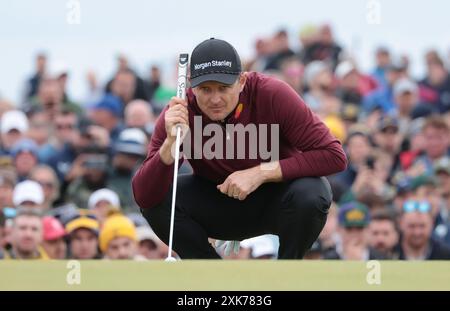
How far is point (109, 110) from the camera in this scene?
16.3 meters

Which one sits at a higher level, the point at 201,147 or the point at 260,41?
the point at 260,41

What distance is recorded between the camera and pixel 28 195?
41.3ft

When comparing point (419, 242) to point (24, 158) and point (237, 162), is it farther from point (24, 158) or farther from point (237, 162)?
point (24, 158)

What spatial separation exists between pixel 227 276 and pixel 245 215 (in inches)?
57.6

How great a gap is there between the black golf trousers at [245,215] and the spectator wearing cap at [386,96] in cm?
949

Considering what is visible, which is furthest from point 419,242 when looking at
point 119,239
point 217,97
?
point 217,97

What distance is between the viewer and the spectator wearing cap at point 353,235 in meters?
11.2

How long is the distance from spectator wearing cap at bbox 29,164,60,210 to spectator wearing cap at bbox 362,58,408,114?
17.7 ft

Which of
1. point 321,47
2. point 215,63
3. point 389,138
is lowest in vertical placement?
point 389,138

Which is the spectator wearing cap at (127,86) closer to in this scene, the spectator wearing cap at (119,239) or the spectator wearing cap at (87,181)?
the spectator wearing cap at (87,181)

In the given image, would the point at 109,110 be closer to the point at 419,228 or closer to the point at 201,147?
the point at 419,228

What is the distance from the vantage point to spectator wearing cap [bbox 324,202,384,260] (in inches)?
441

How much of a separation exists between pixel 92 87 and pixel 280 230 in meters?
13.5
